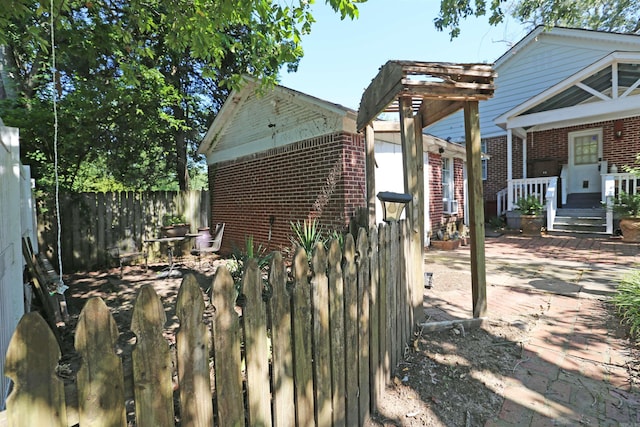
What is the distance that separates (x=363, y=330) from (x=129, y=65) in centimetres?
577

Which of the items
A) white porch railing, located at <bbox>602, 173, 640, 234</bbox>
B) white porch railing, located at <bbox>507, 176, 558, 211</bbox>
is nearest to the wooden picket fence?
white porch railing, located at <bbox>602, 173, 640, 234</bbox>

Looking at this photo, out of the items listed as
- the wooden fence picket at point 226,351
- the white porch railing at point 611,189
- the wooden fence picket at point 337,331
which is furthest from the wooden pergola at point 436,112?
the white porch railing at point 611,189

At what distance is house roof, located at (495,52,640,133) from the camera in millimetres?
8258

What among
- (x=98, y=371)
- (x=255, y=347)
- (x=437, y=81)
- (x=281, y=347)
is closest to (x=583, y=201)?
(x=437, y=81)

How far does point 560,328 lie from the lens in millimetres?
3180

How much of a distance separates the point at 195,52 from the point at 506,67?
14.3 m

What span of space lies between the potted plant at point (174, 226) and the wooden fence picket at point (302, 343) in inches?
309

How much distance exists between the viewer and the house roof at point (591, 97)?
325 inches

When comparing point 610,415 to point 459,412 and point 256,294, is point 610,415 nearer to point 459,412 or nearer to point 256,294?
point 459,412

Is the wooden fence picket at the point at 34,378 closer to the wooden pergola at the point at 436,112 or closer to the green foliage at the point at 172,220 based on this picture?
the wooden pergola at the point at 436,112

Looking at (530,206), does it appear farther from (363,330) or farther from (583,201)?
(363,330)

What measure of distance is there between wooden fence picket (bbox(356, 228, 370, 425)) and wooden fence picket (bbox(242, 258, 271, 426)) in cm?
81

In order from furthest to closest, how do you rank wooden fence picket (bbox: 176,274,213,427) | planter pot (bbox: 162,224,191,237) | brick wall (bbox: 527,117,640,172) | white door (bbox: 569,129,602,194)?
white door (bbox: 569,129,602,194) < brick wall (bbox: 527,117,640,172) < planter pot (bbox: 162,224,191,237) < wooden fence picket (bbox: 176,274,213,427)

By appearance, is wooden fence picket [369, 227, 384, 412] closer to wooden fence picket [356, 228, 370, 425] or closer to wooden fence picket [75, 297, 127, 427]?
wooden fence picket [356, 228, 370, 425]
